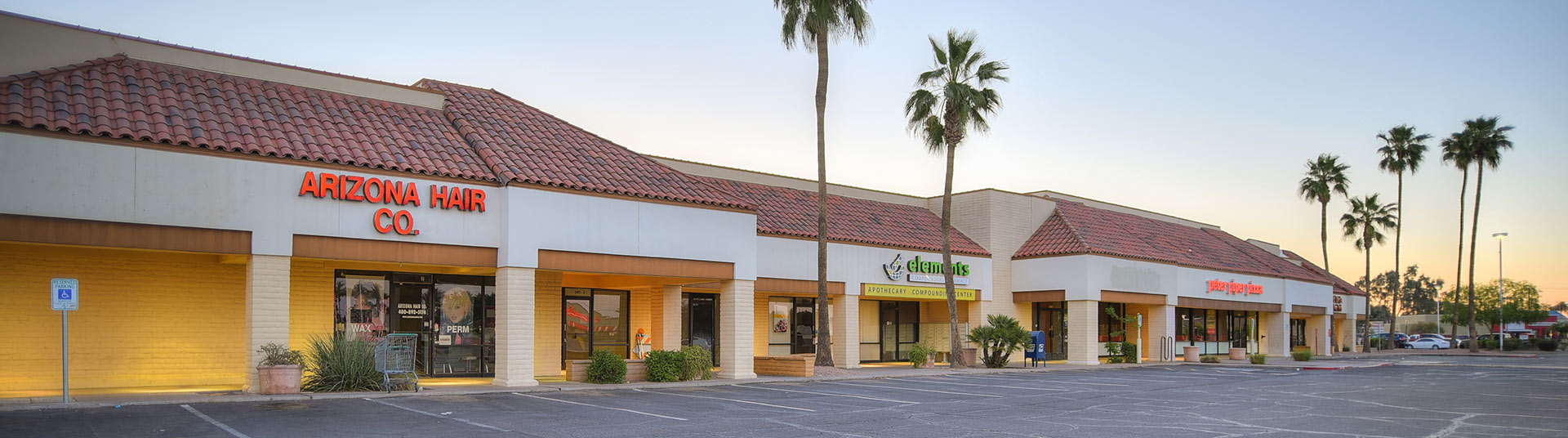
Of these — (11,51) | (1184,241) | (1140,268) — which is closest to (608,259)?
(11,51)

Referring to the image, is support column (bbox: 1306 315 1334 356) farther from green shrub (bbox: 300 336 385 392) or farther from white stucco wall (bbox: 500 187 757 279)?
green shrub (bbox: 300 336 385 392)

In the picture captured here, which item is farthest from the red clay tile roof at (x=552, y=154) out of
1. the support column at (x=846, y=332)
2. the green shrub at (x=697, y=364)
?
the support column at (x=846, y=332)

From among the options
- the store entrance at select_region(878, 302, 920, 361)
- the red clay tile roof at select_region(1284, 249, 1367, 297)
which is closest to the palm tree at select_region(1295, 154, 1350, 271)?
the red clay tile roof at select_region(1284, 249, 1367, 297)

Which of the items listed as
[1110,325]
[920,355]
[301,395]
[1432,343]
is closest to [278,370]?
[301,395]

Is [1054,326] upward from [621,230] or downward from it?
downward

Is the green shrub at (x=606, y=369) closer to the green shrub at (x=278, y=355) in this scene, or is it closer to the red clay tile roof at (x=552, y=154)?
the red clay tile roof at (x=552, y=154)

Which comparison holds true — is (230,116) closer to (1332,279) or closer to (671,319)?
(671,319)

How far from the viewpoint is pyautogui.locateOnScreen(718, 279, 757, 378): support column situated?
23.2 m

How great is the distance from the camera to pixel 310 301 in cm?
1995

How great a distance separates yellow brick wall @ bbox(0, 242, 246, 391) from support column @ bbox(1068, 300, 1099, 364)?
25281 millimetres

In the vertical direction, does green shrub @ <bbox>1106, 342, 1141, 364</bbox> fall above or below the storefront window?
below

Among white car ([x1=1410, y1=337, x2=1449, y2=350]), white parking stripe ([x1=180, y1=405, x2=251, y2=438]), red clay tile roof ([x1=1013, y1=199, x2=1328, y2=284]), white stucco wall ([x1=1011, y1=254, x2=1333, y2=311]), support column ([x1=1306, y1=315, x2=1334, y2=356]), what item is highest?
red clay tile roof ([x1=1013, y1=199, x2=1328, y2=284])

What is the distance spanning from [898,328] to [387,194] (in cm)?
1985

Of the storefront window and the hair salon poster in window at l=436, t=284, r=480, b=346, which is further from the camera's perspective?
the storefront window
